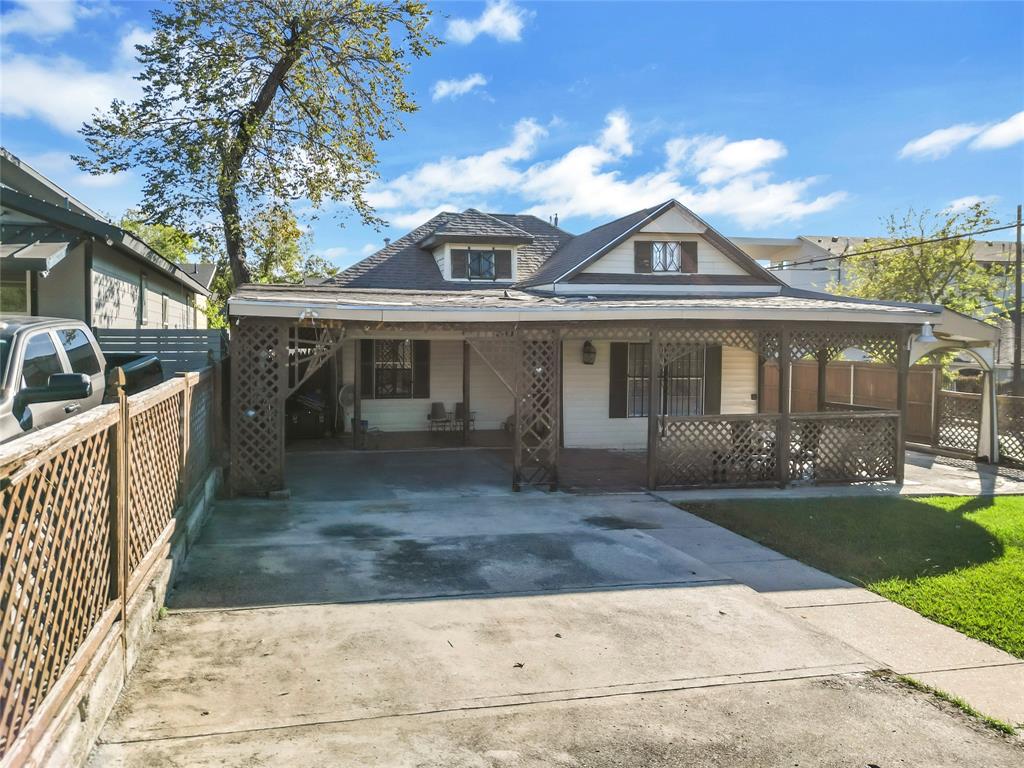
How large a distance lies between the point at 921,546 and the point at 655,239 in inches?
345

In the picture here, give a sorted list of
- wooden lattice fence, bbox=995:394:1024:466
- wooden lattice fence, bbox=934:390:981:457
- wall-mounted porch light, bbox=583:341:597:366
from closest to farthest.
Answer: wooden lattice fence, bbox=995:394:1024:466 → wooden lattice fence, bbox=934:390:981:457 → wall-mounted porch light, bbox=583:341:597:366

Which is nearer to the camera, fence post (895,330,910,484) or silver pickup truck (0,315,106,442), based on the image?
silver pickup truck (0,315,106,442)

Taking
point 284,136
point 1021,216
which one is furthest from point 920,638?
point 1021,216

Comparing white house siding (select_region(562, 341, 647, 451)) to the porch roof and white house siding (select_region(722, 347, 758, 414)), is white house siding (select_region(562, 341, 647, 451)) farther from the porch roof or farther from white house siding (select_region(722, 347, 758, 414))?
the porch roof

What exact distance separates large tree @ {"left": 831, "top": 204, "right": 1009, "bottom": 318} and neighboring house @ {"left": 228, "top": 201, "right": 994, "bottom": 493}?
12259mm

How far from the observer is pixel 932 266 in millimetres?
24484

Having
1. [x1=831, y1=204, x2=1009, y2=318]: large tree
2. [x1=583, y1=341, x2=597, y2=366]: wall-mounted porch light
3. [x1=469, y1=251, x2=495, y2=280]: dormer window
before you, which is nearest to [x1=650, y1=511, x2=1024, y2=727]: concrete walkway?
[x1=583, y1=341, x2=597, y2=366]: wall-mounted porch light

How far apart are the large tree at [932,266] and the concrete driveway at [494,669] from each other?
21647 millimetres

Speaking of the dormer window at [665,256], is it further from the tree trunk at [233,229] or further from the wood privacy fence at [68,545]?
the wood privacy fence at [68,545]

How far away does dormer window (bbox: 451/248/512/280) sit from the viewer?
16.5 meters

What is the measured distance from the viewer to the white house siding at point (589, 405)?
14.5 m

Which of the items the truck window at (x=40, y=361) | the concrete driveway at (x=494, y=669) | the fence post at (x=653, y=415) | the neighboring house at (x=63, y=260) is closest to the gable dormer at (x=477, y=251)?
the neighboring house at (x=63, y=260)

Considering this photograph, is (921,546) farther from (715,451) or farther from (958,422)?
(958,422)

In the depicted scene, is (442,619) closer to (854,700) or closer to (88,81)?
(854,700)
